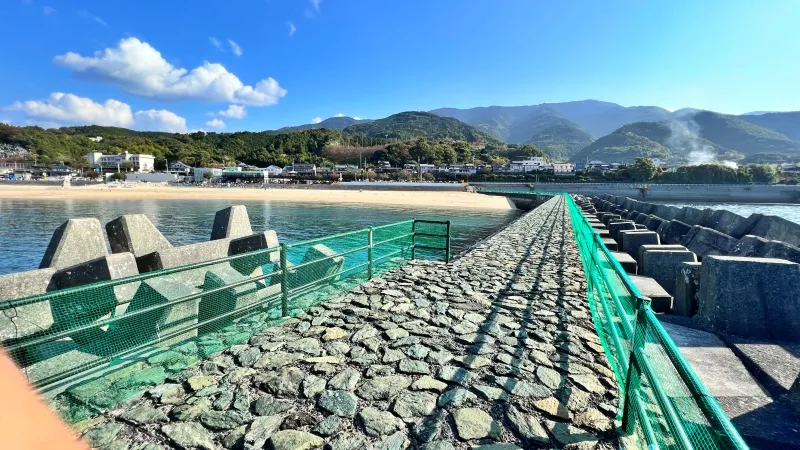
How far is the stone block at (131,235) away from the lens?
295 inches

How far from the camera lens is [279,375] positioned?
160 inches

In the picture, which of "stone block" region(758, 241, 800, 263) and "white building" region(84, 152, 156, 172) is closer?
"stone block" region(758, 241, 800, 263)

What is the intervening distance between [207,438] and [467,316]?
3.76 m

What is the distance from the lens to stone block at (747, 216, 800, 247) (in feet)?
35.6

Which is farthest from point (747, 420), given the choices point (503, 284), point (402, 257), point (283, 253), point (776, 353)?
point (402, 257)

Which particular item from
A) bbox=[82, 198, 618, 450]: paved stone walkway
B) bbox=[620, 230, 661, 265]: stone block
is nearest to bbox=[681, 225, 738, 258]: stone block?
bbox=[620, 230, 661, 265]: stone block

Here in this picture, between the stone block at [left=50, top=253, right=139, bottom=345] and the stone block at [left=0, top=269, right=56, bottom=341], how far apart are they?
0.19 meters

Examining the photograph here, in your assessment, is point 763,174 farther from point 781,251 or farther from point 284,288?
point 284,288

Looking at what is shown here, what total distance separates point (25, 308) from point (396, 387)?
424 centimetres

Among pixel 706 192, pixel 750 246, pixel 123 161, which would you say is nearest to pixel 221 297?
pixel 750 246

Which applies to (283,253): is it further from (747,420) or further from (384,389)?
(747,420)

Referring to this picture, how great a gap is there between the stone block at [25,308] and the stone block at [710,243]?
491 inches

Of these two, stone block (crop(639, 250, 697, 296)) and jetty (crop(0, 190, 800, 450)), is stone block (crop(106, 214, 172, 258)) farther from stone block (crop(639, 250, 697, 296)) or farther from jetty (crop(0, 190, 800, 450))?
stone block (crop(639, 250, 697, 296))

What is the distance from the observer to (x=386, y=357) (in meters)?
4.53
